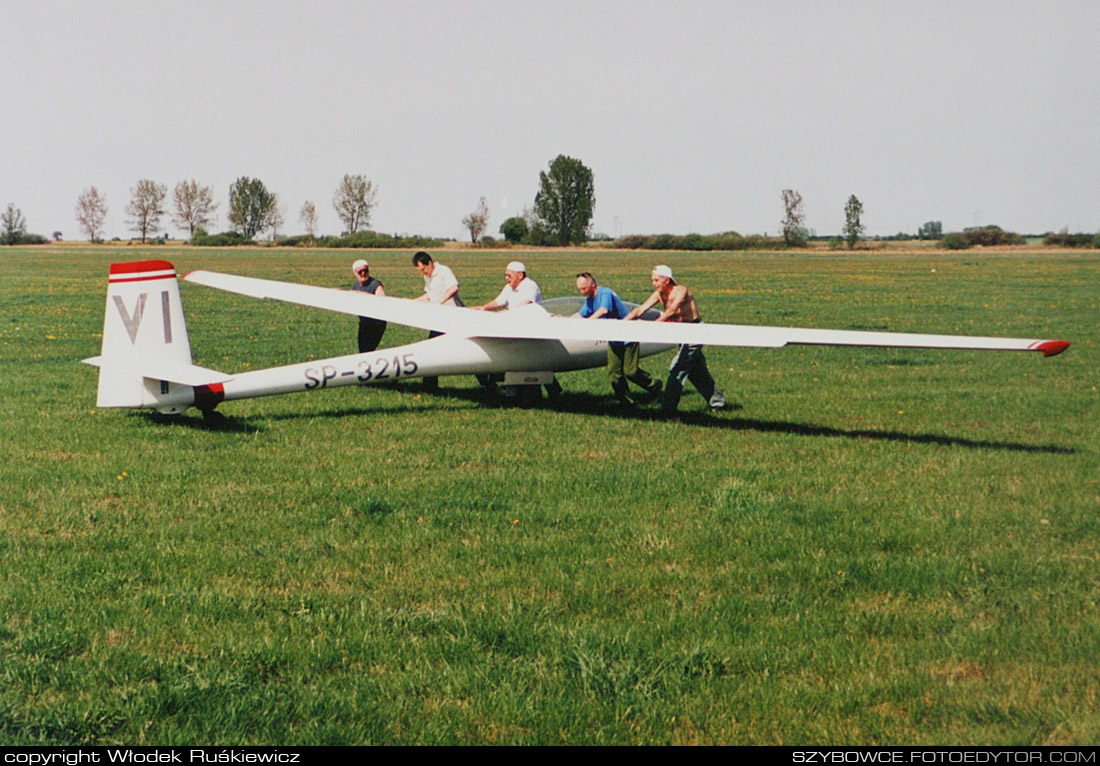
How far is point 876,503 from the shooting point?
794cm

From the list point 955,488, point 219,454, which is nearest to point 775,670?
point 955,488

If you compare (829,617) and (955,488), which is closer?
(829,617)

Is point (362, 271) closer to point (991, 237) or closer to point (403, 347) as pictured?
point (403, 347)

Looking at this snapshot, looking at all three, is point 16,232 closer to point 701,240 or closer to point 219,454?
point 701,240

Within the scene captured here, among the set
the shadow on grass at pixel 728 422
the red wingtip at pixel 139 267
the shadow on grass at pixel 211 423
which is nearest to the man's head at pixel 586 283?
the shadow on grass at pixel 728 422

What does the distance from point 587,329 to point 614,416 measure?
1.11 metres

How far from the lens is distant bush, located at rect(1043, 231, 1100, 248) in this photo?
9864 cm

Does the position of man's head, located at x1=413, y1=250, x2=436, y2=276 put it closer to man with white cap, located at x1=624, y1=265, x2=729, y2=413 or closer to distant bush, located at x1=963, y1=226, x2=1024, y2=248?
man with white cap, located at x1=624, y1=265, x2=729, y2=413

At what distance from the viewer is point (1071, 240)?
332 ft

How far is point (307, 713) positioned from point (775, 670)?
7.22 ft

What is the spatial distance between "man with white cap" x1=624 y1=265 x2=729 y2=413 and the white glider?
0.29 metres

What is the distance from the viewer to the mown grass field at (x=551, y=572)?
4.46 meters

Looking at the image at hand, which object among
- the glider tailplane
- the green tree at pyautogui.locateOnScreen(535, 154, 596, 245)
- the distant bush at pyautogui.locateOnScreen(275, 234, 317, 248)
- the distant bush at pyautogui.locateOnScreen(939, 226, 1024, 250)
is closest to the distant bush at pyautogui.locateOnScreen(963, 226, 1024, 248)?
the distant bush at pyautogui.locateOnScreen(939, 226, 1024, 250)

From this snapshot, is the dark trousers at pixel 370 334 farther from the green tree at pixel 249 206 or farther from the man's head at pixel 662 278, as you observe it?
the green tree at pixel 249 206
